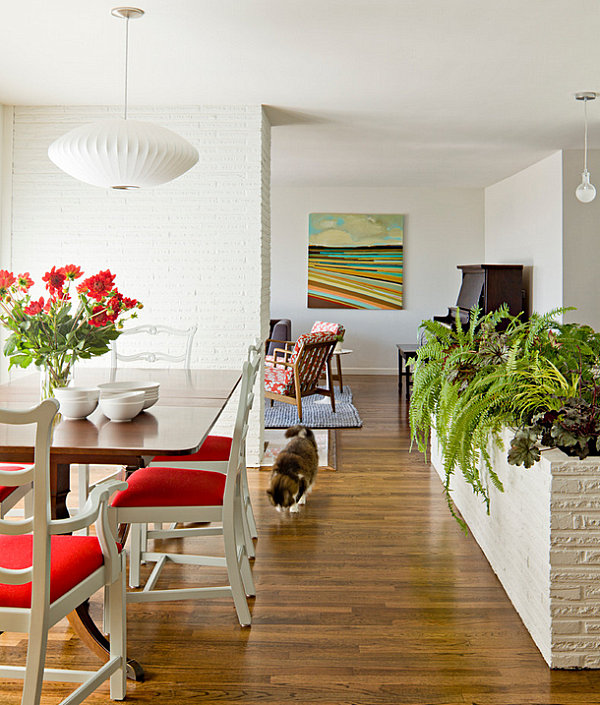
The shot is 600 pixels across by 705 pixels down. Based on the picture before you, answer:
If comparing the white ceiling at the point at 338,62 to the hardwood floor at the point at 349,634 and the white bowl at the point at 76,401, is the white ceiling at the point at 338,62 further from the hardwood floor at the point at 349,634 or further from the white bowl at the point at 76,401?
the hardwood floor at the point at 349,634

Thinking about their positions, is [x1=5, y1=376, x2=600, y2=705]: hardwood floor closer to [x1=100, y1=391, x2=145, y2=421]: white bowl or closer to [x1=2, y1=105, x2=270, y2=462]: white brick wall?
[x1=100, y1=391, x2=145, y2=421]: white bowl

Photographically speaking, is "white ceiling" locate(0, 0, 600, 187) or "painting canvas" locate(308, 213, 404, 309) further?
"painting canvas" locate(308, 213, 404, 309)

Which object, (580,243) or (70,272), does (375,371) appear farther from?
(70,272)

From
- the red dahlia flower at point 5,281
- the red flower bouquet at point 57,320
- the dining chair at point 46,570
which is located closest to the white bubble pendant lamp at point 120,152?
the red flower bouquet at point 57,320

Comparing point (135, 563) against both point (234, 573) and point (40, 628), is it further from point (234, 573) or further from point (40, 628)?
point (40, 628)

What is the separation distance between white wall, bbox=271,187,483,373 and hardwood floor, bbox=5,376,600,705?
602cm

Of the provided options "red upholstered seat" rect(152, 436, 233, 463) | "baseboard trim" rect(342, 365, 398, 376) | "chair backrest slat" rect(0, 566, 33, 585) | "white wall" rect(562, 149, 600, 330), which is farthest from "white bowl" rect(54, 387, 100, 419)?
"baseboard trim" rect(342, 365, 398, 376)

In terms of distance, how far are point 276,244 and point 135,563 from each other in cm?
713

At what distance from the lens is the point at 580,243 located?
6543 millimetres

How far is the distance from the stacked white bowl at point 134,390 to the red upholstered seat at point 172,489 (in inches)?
9.9

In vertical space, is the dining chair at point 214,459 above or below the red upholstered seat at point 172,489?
above

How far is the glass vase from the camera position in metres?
2.54

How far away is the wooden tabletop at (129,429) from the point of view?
2.04 meters

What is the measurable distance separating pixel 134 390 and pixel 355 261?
7.16 m
